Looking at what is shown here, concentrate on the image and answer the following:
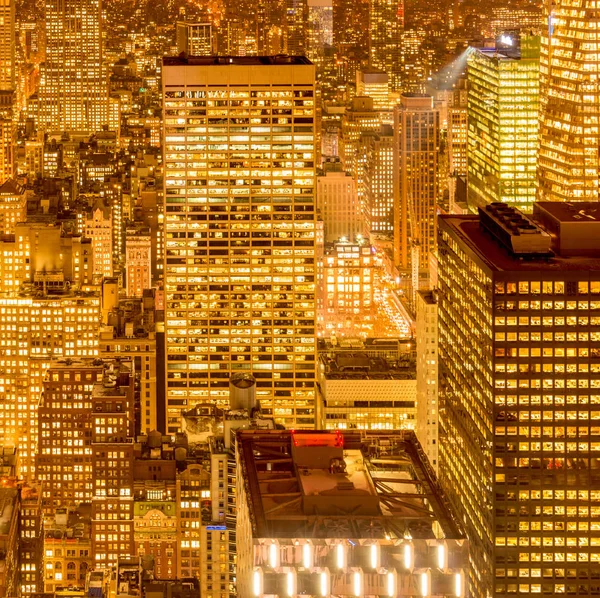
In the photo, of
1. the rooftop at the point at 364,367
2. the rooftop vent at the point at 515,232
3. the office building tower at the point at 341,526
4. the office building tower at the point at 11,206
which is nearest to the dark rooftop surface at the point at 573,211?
the rooftop vent at the point at 515,232

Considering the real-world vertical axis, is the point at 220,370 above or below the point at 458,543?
below

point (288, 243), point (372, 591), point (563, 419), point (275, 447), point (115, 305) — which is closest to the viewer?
point (372, 591)

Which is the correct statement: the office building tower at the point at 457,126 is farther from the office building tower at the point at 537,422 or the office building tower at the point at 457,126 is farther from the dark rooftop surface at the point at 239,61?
the office building tower at the point at 537,422

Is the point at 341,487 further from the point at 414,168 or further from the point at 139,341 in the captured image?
the point at 414,168

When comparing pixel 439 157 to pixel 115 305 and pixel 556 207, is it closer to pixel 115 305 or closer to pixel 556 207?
pixel 115 305

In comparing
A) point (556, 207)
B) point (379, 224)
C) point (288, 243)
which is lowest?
point (379, 224)

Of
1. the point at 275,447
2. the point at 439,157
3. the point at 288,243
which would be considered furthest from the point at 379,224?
the point at 275,447
